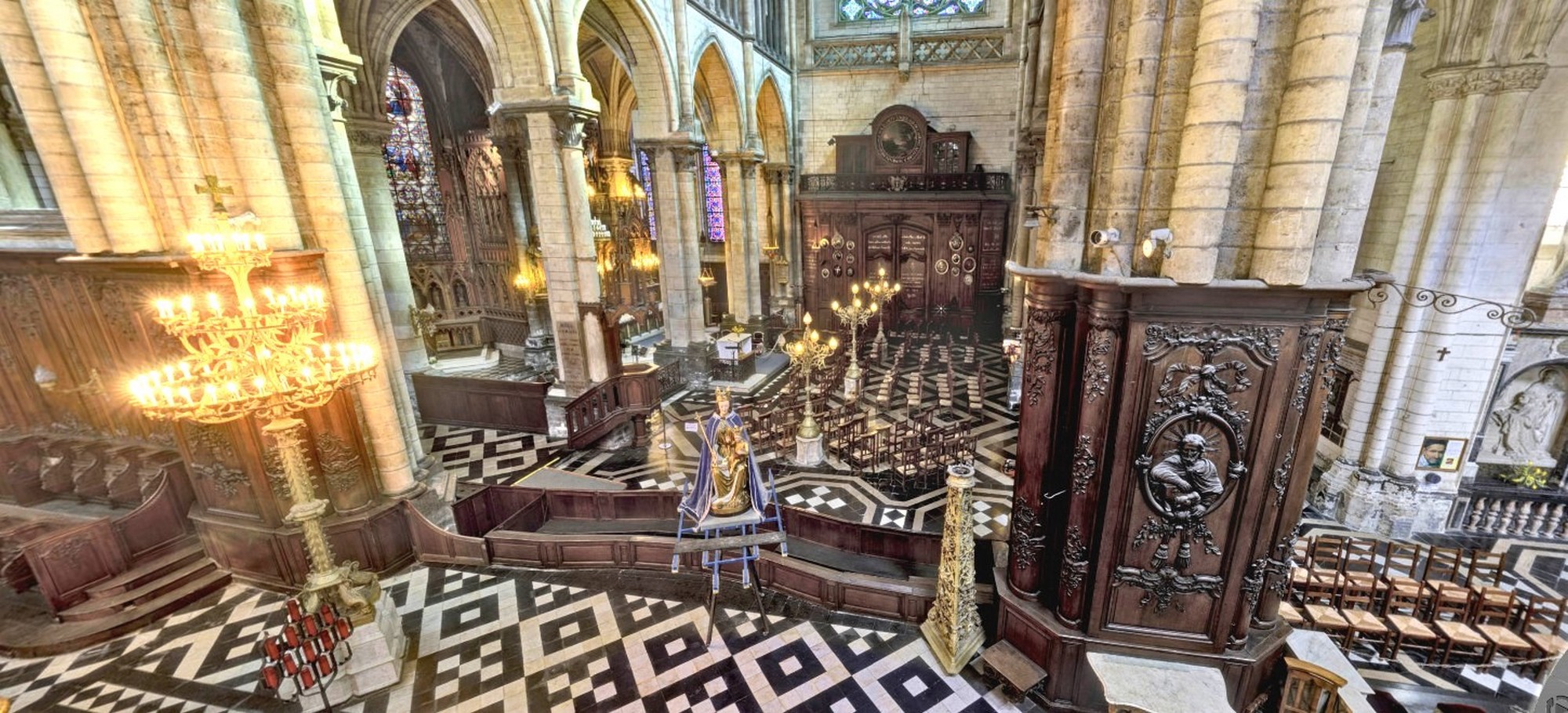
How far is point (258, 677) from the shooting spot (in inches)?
223

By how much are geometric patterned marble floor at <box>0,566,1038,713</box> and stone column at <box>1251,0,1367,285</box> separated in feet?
14.5

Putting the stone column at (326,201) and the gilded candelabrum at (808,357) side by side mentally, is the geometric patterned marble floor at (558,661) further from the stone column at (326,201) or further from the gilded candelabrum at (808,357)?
the gilded candelabrum at (808,357)

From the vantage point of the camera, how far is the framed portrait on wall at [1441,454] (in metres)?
7.95

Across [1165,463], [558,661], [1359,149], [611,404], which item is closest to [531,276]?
[611,404]

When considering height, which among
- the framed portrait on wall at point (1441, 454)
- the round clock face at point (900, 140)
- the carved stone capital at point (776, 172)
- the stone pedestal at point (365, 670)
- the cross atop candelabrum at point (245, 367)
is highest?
the round clock face at point (900, 140)

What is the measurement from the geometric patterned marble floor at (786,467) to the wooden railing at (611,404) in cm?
46

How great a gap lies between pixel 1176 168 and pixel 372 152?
1383cm

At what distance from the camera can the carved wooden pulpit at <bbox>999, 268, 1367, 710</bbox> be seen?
4.05 meters

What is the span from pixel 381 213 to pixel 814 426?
970 cm

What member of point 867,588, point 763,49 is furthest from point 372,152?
point 867,588

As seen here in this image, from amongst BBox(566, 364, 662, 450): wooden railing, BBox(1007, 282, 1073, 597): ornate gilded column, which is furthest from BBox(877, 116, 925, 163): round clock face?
BBox(1007, 282, 1073, 597): ornate gilded column

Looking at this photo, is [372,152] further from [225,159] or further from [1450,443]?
[1450,443]

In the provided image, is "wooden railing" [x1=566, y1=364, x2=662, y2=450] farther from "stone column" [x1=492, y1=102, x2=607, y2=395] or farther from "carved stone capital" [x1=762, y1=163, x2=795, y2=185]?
"carved stone capital" [x1=762, y1=163, x2=795, y2=185]

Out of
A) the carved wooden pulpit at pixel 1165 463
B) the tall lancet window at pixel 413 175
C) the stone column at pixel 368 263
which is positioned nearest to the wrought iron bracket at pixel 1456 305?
the carved wooden pulpit at pixel 1165 463
